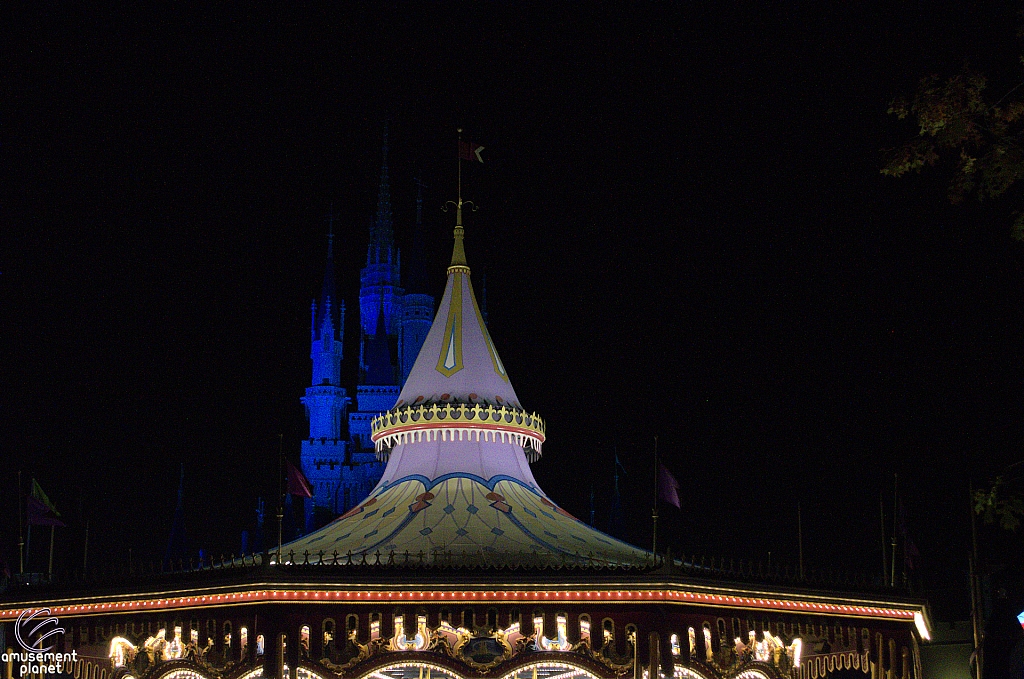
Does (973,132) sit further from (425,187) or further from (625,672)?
(425,187)

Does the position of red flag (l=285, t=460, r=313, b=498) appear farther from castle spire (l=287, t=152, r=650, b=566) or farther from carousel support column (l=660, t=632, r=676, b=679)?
carousel support column (l=660, t=632, r=676, b=679)

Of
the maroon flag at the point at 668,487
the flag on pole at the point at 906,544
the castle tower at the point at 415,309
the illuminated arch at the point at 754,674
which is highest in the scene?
the castle tower at the point at 415,309

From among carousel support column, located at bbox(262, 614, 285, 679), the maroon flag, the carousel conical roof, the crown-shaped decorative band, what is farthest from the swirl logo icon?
the maroon flag

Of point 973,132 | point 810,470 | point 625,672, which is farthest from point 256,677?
point 810,470

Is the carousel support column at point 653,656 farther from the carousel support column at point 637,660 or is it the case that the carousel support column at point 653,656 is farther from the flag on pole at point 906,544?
the flag on pole at point 906,544

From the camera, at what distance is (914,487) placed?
3177 centimetres

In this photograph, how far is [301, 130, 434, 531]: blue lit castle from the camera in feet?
256

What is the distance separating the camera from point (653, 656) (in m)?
17.7

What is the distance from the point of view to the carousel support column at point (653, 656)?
17.7 metres

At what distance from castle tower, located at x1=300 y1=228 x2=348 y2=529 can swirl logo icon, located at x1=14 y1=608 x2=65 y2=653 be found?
58.2 metres

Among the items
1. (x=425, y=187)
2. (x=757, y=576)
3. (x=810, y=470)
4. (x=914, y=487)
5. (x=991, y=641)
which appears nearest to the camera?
(x=757, y=576)

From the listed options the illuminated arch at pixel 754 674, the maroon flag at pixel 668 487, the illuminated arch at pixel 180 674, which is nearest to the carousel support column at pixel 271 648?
the illuminated arch at pixel 180 674

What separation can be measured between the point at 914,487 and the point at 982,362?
1088 centimetres

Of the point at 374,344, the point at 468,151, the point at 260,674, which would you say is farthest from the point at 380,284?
the point at 260,674
